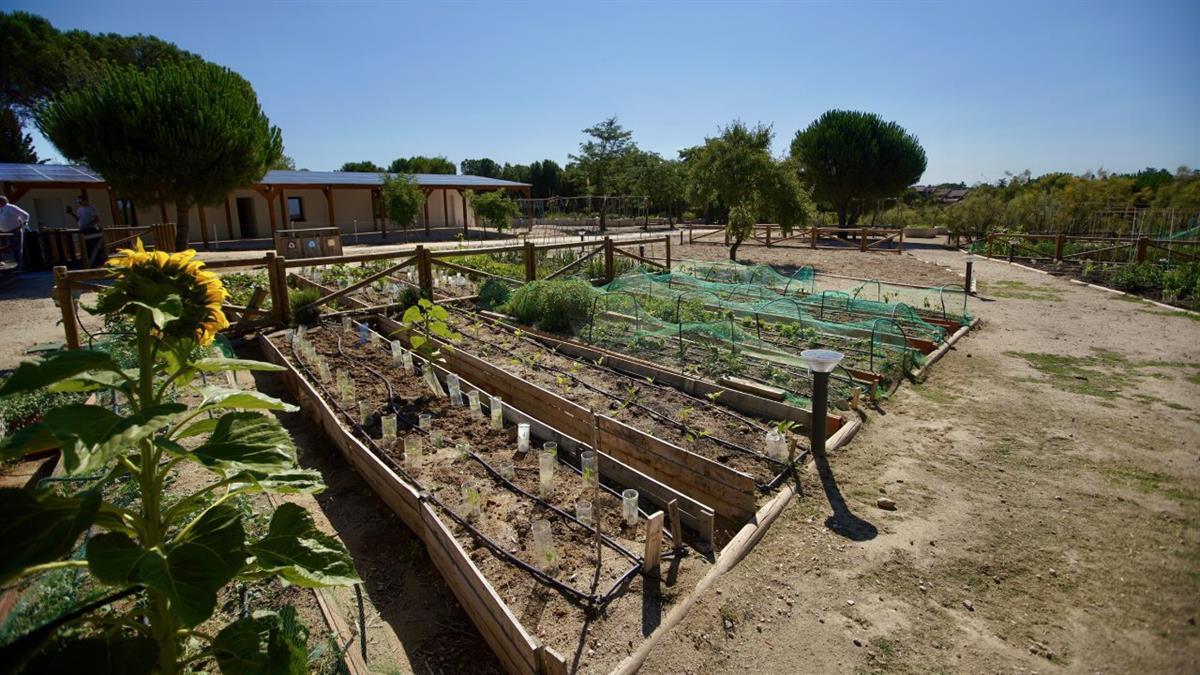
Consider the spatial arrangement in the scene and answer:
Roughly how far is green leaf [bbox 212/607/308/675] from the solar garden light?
3.80 meters

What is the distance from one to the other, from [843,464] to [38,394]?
266 inches

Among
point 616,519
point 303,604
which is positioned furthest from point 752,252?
point 303,604

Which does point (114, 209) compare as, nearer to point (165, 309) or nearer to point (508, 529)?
point (508, 529)

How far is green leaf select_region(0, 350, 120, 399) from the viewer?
130cm

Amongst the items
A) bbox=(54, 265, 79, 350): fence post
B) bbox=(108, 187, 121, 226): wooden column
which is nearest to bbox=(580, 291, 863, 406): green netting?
bbox=(54, 265, 79, 350): fence post

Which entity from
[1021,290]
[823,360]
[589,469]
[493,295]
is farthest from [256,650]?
[1021,290]

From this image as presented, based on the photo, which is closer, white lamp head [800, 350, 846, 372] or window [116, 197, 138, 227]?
white lamp head [800, 350, 846, 372]

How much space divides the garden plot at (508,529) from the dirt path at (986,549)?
0.41 meters

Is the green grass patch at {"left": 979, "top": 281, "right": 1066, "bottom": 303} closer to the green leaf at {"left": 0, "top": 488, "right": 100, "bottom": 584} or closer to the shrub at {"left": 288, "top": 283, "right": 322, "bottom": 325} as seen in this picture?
the shrub at {"left": 288, "top": 283, "right": 322, "bottom": 325}

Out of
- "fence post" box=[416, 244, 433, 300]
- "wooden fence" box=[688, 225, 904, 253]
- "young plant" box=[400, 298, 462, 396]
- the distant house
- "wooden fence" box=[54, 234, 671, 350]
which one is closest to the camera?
"young plant" box=[400, 298, 462, 396]

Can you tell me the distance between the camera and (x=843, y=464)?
477 cm

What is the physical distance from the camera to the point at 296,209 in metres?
27.0

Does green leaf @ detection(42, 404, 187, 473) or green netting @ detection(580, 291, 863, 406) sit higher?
green leaf @ detection(42, 404, 187, 473)

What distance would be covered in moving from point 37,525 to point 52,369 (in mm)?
344
